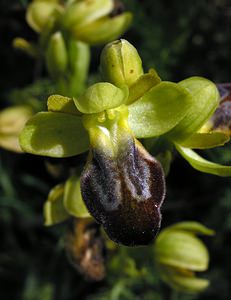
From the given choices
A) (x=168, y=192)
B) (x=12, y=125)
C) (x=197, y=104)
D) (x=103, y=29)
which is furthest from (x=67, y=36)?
(x=197, y=104)

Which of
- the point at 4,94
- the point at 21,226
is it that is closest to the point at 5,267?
the point at 21,226

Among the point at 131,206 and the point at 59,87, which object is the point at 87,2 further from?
the point at 131,206

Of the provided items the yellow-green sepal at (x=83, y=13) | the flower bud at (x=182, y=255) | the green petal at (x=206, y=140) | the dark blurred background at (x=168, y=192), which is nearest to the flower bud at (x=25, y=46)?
the dark blurred background at (x=168, y=192)

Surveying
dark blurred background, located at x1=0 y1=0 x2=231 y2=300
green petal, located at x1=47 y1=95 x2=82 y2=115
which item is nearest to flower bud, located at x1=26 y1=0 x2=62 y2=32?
dark blurred background, located at x1=0 y1=0 x2=231 y2=300

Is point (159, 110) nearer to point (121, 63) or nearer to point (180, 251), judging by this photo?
point (121, 63)

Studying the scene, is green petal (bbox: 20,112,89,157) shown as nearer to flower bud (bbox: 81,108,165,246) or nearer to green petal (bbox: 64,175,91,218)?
flower bud (bbox: 81,108,165,246)

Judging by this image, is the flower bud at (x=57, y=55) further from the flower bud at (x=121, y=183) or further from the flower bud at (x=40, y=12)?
the flower bud at (x=121, y=183)
